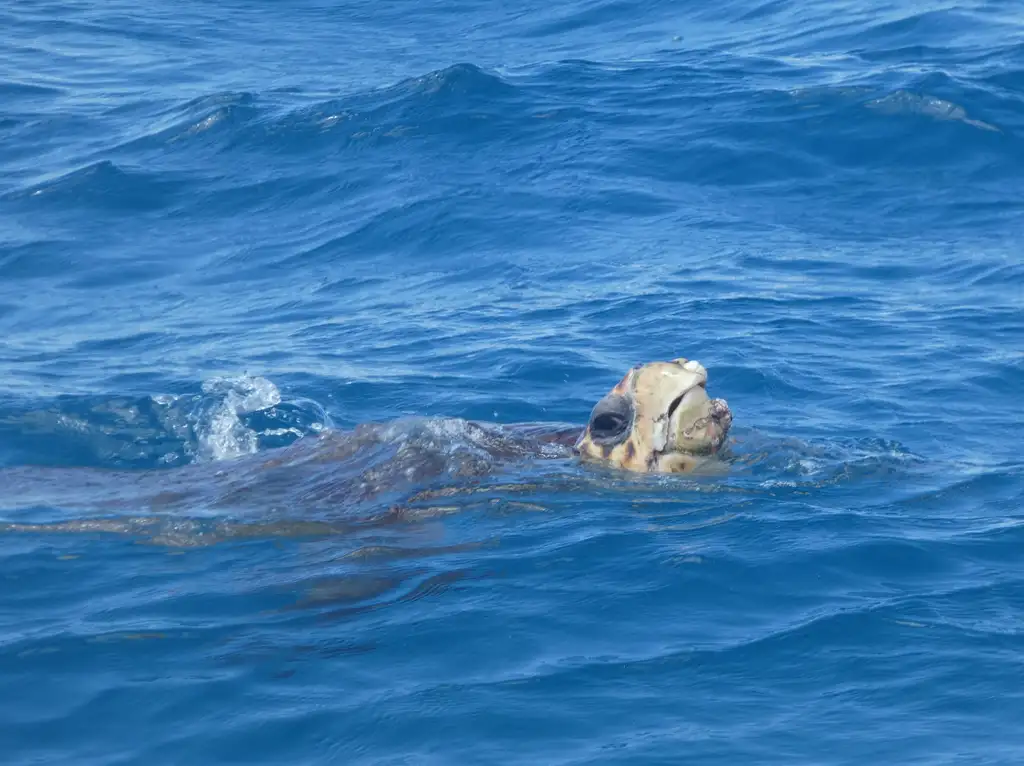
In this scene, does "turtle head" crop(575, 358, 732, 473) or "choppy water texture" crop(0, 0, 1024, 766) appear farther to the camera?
"turtle head" crop(575, 358, 732, 473)

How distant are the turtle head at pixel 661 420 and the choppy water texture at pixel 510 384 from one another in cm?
15

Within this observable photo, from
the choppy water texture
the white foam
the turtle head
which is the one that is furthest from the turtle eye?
the white foam

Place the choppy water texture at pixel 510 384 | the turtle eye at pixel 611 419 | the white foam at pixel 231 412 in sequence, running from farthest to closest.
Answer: the white foam at pixel 231 412 < the turtle eye at pixel 611 419 < the choppy water texture at pixel 510 384

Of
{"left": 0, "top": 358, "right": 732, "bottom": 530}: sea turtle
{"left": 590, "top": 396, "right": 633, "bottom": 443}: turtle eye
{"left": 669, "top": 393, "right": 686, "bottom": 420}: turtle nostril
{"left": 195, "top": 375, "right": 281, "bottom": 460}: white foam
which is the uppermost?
{"left": 669, "top": 393, "right": 686, "bottom": 420}: turtle nostril

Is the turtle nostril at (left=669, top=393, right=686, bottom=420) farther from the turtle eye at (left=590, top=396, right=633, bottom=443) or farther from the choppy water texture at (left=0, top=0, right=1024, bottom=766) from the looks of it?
the choppy water texture at (left=0, top=0, right=1024, bottom=766)

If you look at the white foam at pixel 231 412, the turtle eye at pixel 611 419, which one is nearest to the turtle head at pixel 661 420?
the turtle eye at pixel 611 419

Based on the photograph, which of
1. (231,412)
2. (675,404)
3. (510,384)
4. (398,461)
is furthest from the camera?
(510,384)

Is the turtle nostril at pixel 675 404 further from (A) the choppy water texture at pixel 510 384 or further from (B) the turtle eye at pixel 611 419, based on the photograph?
(A) the choppy water texture at pixel 510 384

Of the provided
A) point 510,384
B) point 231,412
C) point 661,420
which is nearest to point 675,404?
point 661,420

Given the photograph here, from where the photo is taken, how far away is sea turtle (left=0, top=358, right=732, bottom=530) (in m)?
7.71

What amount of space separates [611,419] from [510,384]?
2.89 meters

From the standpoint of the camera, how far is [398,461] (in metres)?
8.12

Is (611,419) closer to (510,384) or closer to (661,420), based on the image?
(661,420)

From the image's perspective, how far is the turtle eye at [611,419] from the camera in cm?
778
